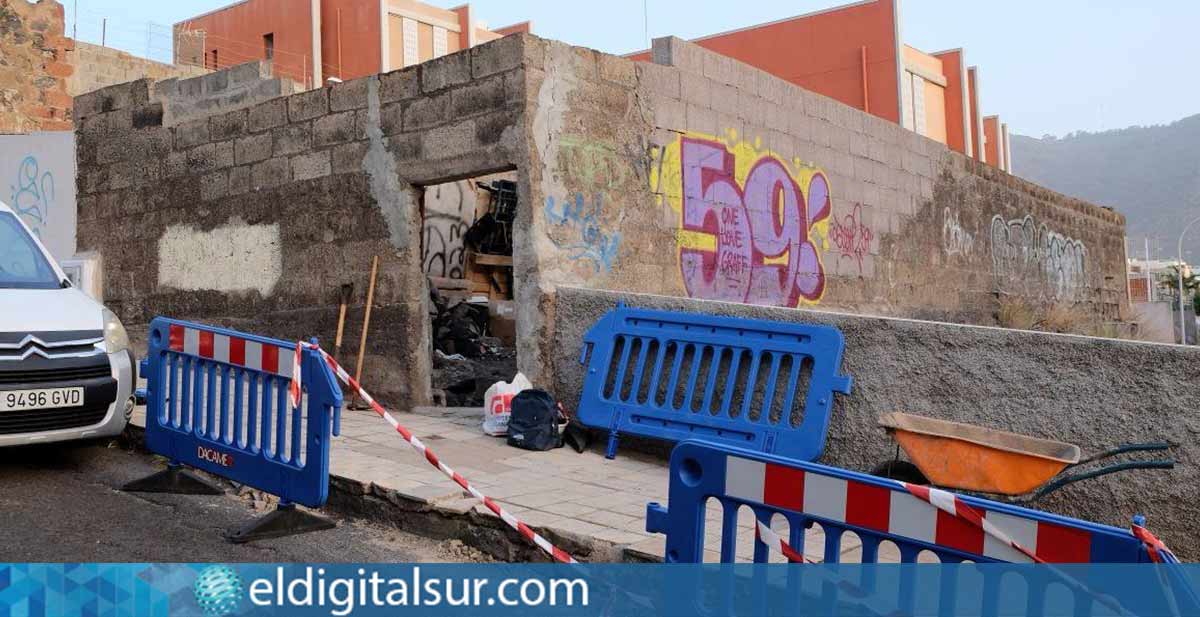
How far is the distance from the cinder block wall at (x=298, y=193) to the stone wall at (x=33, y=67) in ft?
15.0

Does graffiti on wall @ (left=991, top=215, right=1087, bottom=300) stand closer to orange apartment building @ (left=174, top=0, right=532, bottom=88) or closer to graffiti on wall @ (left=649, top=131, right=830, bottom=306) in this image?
graffiti on wall @ (left=649, top=131, right=830, bottom=306)

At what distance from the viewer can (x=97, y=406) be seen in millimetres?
6012

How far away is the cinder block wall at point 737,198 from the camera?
8125 mm

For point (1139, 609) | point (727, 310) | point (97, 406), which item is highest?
point (727, 310)

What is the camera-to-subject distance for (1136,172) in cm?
14725

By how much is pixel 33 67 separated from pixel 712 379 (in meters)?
13.6

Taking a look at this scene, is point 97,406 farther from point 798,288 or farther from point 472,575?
point 798,288

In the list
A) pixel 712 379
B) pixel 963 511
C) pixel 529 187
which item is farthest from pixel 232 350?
pixel 963 511

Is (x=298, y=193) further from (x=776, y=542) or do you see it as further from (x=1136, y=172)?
(x=1136, y=172)

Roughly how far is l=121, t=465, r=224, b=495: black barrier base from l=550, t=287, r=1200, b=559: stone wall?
3.61 metres

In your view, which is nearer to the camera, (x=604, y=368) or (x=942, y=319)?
(x=604, y=368)

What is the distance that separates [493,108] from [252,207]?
330 centimetres

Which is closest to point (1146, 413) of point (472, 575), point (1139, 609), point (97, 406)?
point (1139, 609)

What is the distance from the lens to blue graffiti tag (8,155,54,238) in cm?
1212
